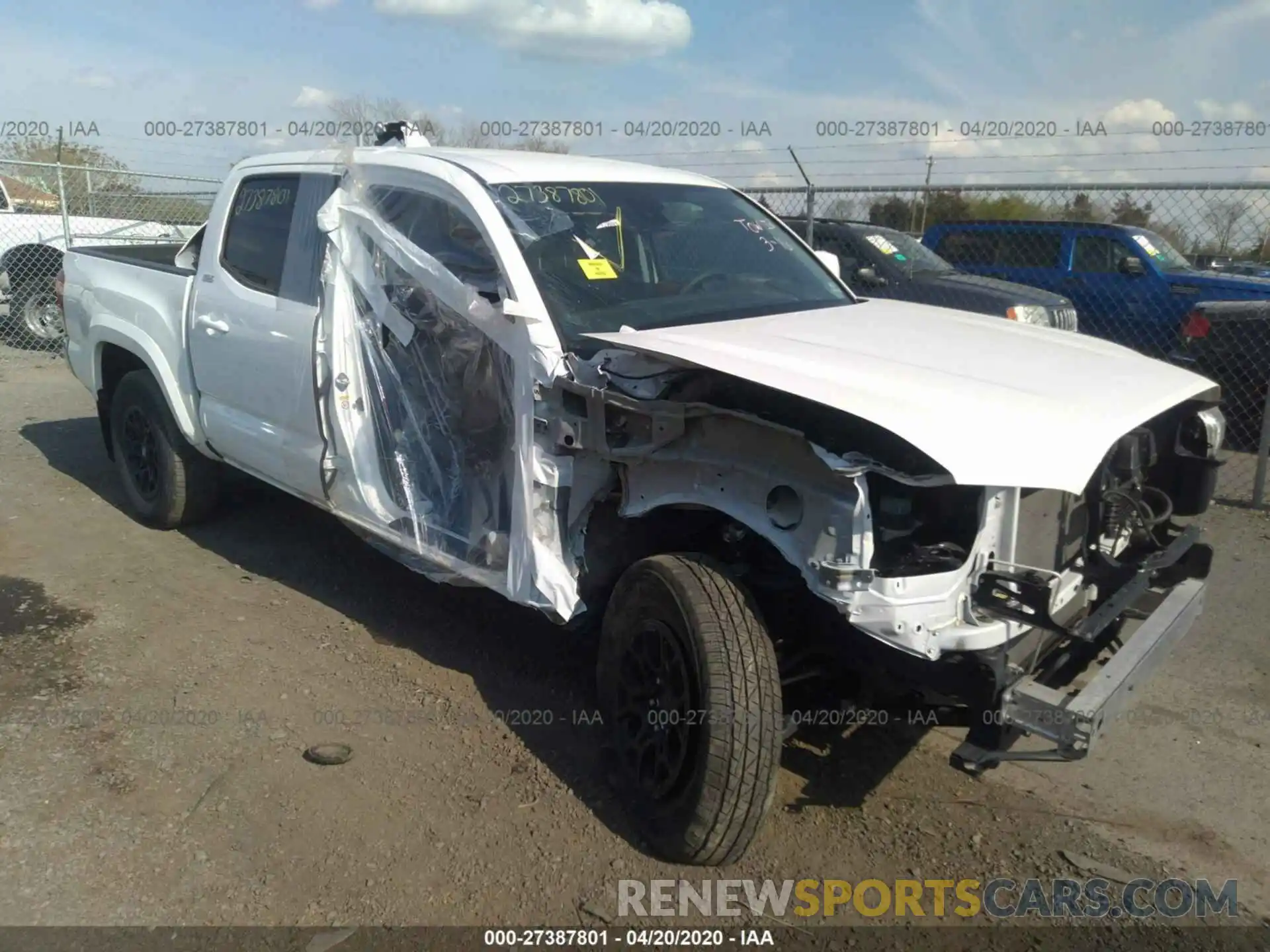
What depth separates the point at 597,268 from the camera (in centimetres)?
364

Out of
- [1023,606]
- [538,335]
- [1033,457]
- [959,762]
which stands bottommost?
[959,762]

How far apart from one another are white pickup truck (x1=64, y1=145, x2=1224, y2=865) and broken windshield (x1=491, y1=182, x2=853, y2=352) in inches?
0.6

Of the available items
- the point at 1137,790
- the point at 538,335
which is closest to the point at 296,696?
the point at 538,335

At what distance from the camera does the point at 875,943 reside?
2.72 m

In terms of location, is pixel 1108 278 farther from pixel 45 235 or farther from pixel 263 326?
pixel 45 235

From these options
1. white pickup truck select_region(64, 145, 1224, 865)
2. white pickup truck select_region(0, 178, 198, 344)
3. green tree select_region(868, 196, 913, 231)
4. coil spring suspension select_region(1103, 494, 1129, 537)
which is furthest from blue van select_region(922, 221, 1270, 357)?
white pickup truck select_region(0, 178, 198, 344)

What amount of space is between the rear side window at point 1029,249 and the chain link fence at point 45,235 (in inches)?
313

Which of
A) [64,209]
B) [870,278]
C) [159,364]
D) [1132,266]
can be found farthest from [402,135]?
[64,209]

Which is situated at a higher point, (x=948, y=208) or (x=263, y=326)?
(x=948, y=208)

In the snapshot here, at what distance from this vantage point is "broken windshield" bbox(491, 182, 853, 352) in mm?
3506

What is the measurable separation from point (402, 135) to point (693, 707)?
9.87ft

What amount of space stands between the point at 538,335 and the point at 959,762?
1.80 metres

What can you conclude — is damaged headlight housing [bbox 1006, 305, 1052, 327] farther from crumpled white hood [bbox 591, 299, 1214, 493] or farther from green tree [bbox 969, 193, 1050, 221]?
green tree [bbox 969, 193, 1050, 221]

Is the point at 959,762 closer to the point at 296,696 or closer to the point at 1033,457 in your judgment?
the point at 1033,457
